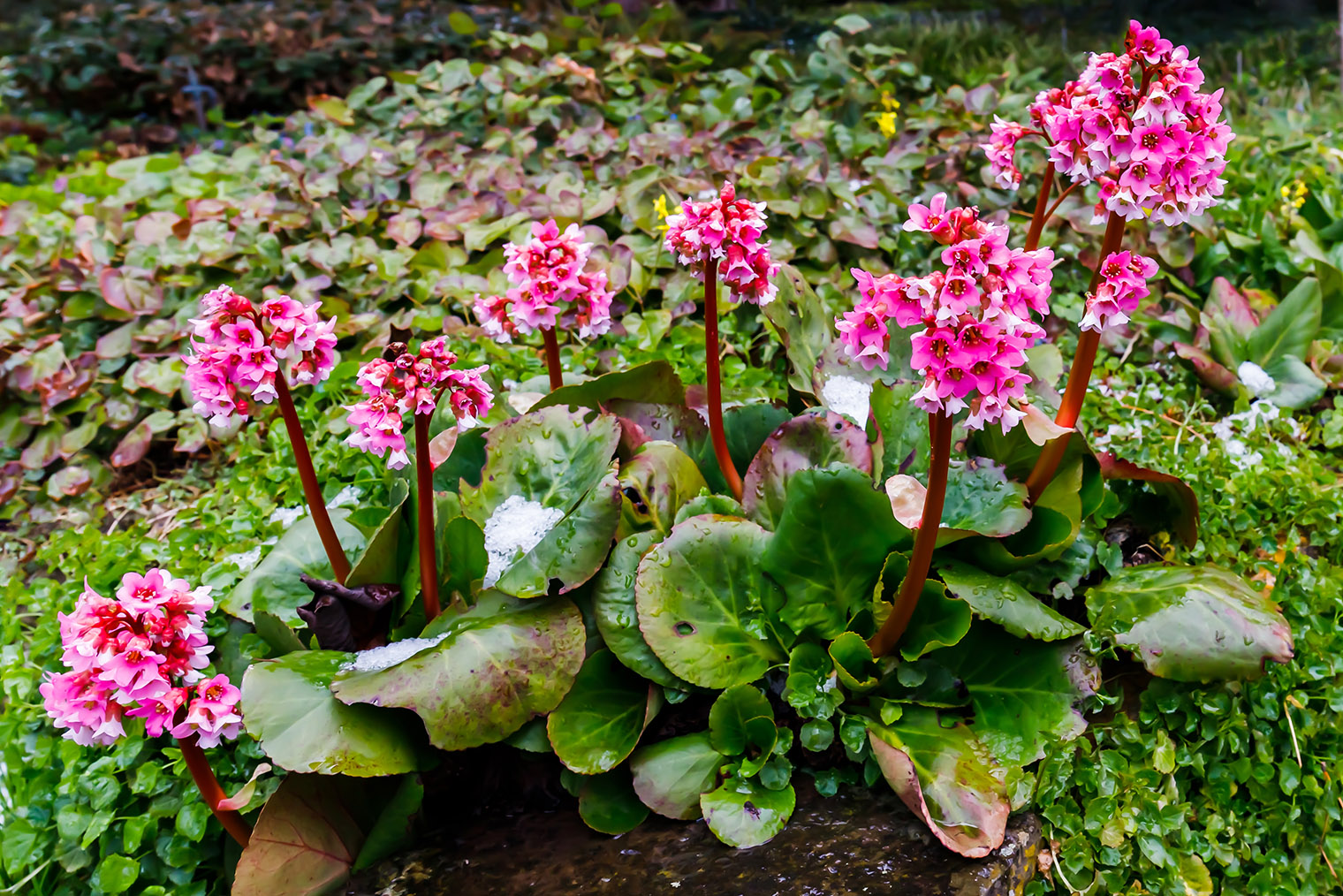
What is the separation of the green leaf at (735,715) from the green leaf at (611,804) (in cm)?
18

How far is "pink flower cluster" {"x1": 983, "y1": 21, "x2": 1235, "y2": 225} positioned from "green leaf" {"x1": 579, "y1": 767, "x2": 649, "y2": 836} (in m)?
1.32

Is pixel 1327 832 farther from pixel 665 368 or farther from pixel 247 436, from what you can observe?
pixel 247 436

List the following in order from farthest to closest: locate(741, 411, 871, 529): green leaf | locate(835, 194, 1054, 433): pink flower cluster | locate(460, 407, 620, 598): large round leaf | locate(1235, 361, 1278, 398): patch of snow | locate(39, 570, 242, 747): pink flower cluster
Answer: locate(1235, 361, 1278, 398): patch of snow < locate(741, 411, 871, 529): green leaf < locate(460, 407, 620, 598): large round leaf < locate(39, 570, 242, 747): pink flower cluster < locate(835, 194, 1054, 433): pink flower cluster

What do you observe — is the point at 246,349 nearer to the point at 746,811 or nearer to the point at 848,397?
the point at 746,811

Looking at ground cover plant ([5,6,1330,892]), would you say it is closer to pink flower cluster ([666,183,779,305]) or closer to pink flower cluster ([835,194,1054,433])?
pink flower cluster ([666,183,779,305])

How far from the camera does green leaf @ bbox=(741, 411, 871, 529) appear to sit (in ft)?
6.55

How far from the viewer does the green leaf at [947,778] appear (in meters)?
1.57

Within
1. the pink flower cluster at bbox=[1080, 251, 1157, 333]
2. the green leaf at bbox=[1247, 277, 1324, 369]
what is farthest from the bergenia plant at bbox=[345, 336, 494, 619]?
the green leaf at bbox=[1247, 277, 1324, 369]

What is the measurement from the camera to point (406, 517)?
1.99 m

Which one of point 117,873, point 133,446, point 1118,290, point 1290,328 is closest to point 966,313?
point 1118,290

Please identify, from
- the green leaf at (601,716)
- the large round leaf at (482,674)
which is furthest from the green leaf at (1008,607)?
Answer: the large round leaf at (482,674)

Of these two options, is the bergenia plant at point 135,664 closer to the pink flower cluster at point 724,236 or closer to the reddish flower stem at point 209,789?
the reddish flower stem at point 209,789

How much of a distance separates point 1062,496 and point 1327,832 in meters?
0.84

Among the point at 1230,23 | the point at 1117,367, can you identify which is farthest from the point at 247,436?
the point at 1230,23
